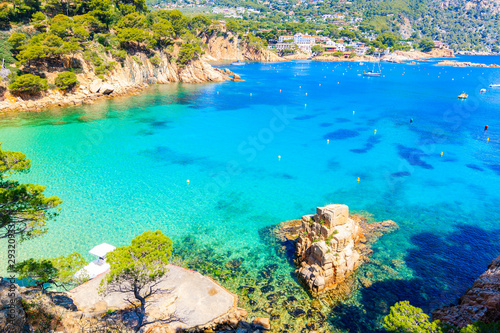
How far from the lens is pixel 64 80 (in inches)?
2648

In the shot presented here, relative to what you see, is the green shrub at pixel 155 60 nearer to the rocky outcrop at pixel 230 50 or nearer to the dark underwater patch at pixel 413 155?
the dark underwater patch at pixel 413 155

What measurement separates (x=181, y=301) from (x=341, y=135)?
153ft

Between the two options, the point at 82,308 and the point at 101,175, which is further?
the point at 101,175

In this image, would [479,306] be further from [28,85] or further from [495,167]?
[28,85]

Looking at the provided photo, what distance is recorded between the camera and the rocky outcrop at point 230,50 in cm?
18112

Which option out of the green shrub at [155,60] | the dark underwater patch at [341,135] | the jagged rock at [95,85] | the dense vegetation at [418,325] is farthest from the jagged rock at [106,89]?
the dense vegetation at [418,325]

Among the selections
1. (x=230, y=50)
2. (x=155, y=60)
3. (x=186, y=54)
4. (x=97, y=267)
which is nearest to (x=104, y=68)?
(x=155, y=60)

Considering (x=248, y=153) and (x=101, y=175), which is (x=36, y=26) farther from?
(x=248, y=153)

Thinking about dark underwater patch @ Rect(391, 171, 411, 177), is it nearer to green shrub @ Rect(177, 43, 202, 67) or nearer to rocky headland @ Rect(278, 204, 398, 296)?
rocky headland @ Rect(278, 204, 398, 296)

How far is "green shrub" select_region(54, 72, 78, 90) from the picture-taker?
219 feet

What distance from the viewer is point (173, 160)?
4444cm

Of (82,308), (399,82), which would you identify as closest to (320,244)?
(82,308)

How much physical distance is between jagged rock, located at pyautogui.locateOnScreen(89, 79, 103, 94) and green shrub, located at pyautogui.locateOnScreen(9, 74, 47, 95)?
34.0 ft

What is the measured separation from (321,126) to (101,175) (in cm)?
4383
